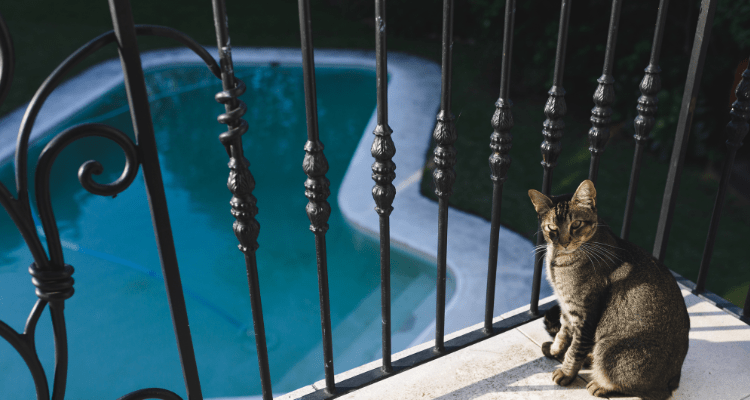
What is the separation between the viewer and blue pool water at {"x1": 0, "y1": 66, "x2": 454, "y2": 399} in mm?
4969

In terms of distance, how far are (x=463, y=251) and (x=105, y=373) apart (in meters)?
3.51

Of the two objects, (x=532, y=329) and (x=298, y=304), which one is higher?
(x=532, y=329)

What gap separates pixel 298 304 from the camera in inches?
220

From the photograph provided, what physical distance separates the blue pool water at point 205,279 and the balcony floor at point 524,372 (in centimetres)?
334

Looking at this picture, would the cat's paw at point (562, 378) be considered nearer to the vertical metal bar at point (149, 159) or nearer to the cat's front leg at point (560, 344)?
the cat's front leg at point (560, 344)

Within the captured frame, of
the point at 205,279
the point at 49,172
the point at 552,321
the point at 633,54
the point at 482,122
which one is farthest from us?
the point at 482,122

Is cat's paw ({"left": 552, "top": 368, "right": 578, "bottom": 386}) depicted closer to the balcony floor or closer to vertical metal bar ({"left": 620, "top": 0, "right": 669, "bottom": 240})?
the balcony floor

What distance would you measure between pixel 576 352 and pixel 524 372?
172mm

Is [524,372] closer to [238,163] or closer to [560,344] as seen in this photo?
[560,344]

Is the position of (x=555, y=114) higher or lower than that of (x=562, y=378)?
higher

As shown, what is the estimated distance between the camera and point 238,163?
1.06 m

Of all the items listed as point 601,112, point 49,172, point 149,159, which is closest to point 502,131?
point 601,112

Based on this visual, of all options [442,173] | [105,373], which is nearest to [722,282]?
[442,173]

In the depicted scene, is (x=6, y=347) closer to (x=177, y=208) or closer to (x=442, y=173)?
(x=177, y=208)
